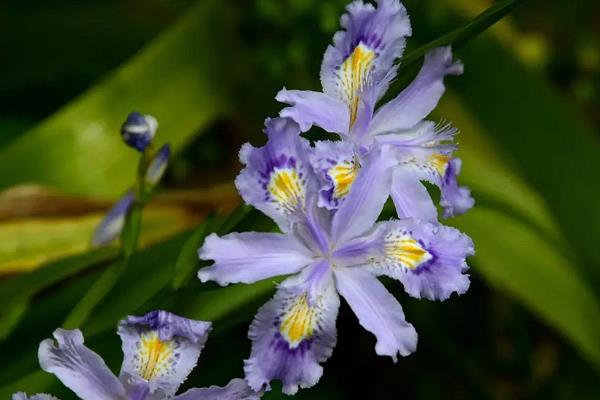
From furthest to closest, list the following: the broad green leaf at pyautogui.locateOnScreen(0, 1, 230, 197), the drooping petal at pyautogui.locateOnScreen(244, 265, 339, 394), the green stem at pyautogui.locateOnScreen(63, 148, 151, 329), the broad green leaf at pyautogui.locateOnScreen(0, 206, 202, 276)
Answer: the broad green leaf at pyautogui.locateOnScreen(0, 1, 230, 197)
the broad green leaf at pyautogui.locateOnScreen(0, 206, 202, 276)
the green stem at pyautogui.locateOnScreen(63, 148, 151, 329)
the drooping petal at pyautogui.locateOnScreen(244, 265, 339, 394)

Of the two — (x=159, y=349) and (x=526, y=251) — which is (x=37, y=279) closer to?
(x=159, y=349)

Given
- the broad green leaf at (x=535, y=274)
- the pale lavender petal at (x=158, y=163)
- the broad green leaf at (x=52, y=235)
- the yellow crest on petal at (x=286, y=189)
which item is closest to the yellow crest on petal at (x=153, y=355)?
the yellow crest on petal at (x=286, y=189)

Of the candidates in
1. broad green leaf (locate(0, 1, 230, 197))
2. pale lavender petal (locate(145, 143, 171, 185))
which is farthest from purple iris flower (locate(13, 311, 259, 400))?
broad green leaf (locate(0, 1, 230, 197))

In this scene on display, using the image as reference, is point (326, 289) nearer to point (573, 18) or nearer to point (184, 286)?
point (184, 286)

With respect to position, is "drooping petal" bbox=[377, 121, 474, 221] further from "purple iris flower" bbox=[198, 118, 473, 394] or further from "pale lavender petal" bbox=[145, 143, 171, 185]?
"pale lavender petal" bbox=[145, 143, 171, 185]

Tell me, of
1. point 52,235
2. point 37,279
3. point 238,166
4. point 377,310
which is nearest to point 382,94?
point 377,310

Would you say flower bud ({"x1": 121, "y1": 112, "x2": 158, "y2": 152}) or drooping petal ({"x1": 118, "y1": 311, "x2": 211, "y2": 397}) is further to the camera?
flower bud ({"x1": 121, "y1": 112, "x2": 158, "y2": 152})
